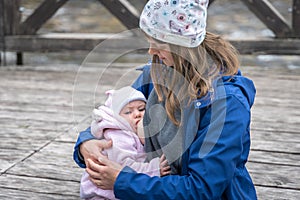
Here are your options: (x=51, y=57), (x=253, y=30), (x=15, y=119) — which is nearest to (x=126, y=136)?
(x=15, y=119)

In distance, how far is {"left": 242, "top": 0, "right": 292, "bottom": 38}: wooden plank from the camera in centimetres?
444

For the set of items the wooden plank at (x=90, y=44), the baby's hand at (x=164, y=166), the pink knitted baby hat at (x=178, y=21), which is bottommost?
the wooden plank at (x=90, y=44)

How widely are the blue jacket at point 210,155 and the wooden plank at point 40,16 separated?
3.18m

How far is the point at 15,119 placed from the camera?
321 centimetres

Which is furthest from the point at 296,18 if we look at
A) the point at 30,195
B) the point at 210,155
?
the point at 210,155

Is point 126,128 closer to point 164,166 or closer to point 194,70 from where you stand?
point 164,166

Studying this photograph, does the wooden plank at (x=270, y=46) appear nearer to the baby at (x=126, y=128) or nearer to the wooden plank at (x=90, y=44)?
the wooden plank at (x=90, y=44)

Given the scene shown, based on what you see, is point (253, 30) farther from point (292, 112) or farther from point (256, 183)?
Result: point (256, 183)

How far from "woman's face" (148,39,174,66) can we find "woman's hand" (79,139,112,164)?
329mm

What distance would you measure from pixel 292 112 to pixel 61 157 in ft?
4.64

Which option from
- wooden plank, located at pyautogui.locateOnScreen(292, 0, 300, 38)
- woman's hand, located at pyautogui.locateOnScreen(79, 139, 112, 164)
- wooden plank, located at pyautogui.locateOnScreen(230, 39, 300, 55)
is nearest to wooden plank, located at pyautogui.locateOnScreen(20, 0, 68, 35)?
wooden plank, located at pyautogui.locateOnScreen(230, 39, 300, 55)

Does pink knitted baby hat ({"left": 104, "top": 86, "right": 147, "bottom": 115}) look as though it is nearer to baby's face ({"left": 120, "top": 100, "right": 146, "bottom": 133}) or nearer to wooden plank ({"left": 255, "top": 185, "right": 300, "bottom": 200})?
baby's face ({"left": 120, "top": 100, "right": 146, "bottom": 133})

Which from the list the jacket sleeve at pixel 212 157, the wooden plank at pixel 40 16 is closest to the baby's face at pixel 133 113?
the jacket sleeve at pixel 212 157

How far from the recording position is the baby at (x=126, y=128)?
1795mm
